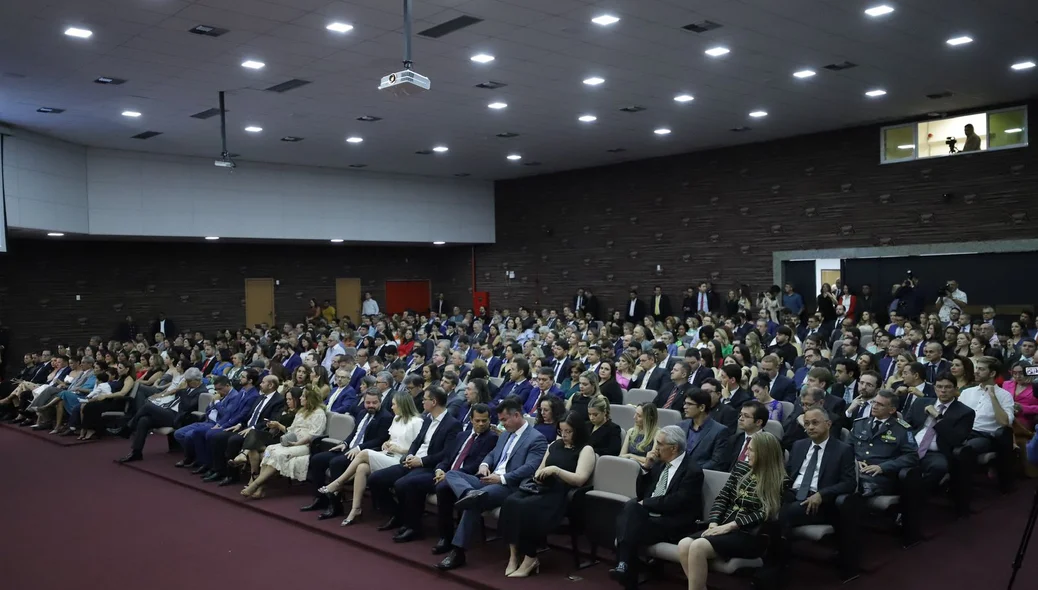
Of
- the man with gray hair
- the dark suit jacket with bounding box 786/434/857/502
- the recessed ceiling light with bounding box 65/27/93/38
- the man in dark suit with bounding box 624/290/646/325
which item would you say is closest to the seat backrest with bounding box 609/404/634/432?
the dark suit jacket with bounding box 786/434/857/502

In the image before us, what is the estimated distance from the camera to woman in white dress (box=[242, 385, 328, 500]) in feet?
23.2

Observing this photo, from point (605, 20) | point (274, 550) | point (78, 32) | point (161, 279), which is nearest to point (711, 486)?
point (274, 550)

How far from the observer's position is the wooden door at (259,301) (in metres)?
19.8

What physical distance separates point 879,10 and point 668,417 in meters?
5.16

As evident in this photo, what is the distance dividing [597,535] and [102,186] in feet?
45.6

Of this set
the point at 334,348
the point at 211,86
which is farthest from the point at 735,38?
the point at 334,348

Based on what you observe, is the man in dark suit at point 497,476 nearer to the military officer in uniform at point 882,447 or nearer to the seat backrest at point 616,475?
the seat backrest at point 616,475

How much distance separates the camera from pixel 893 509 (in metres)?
5.17

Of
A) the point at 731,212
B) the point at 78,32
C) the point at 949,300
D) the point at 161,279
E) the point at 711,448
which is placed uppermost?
the point at 78,32

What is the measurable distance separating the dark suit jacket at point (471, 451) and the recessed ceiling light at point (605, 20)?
15.9ft

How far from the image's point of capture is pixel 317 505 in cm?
681

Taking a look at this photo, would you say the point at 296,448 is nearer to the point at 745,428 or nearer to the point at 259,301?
the point at 745,428

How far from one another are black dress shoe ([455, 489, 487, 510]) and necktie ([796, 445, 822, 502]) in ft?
6.68

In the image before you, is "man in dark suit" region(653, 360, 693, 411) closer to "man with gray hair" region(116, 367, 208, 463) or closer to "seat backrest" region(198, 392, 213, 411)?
"seat backrest" region(198, 392, 213, 411)
